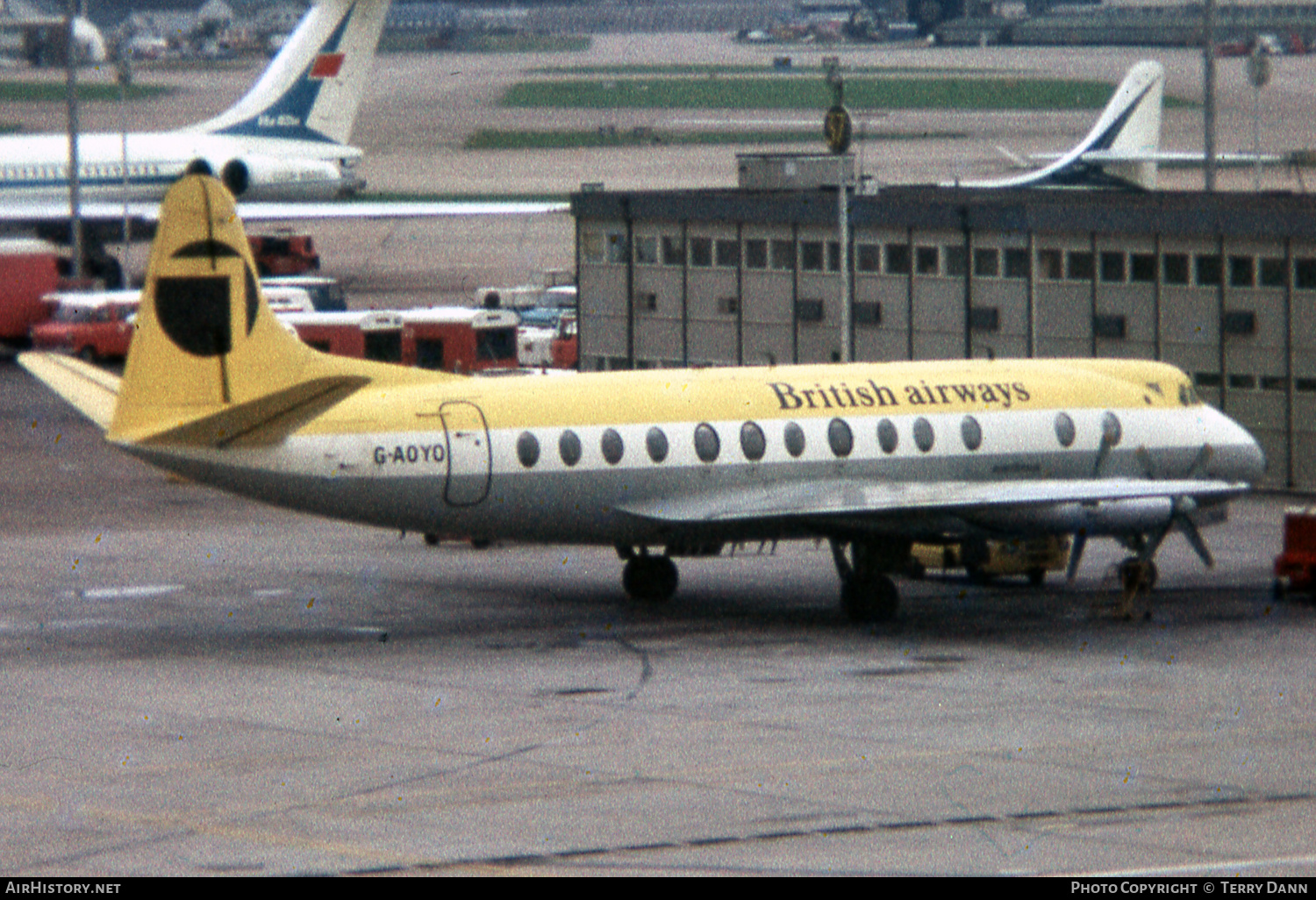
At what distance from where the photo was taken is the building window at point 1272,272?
141 feet

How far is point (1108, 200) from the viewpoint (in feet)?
162

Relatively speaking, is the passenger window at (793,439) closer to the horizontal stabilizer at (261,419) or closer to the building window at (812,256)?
the horizontal stabilizer at (261,419)

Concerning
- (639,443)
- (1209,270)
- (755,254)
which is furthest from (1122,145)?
(639,443)

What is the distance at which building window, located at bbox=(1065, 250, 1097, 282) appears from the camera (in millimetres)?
46062

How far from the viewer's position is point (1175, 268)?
4484 cm

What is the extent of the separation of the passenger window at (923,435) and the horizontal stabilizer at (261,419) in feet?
27.3

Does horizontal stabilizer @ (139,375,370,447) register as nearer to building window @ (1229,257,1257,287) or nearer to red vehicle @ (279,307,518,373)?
building window @ (1229,257,1257,287)

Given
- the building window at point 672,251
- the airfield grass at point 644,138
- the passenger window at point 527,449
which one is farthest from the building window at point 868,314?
the airfield grass at point 644,138

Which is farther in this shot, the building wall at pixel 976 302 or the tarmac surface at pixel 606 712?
the building wall at pixel 976 302

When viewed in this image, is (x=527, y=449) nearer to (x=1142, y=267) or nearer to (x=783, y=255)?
(x=1142, y=267)

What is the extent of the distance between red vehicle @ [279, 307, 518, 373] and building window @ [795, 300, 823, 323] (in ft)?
35.1

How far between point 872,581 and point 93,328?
1534 inches
